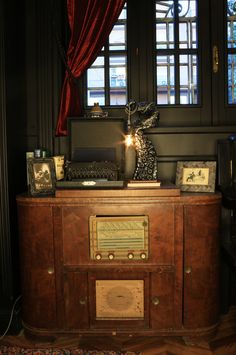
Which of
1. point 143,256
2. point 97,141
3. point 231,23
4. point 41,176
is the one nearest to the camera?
point 143,256

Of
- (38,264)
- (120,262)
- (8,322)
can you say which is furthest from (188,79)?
(8,322)

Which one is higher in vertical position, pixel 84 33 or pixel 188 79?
pixel 84 33

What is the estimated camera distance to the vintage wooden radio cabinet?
2.21 meters

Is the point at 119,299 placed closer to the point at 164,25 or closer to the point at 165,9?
the point at 164,25

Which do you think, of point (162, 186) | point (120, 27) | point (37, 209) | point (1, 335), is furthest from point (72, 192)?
point (120, 27)

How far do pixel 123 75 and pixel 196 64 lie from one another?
57 cm

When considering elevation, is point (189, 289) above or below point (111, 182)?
below

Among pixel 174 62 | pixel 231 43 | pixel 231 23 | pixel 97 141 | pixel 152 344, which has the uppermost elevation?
pixel 231 23

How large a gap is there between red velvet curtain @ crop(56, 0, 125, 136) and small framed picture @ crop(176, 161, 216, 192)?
0.93 m

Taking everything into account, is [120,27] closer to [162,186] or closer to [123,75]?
[123,75]

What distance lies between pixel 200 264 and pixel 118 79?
4.99 ft

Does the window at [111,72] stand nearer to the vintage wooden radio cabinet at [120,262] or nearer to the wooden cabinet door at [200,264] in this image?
the vintage wooden radio cabinet at [120,262]

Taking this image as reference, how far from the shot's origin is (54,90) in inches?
109

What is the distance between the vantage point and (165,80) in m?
2.85
